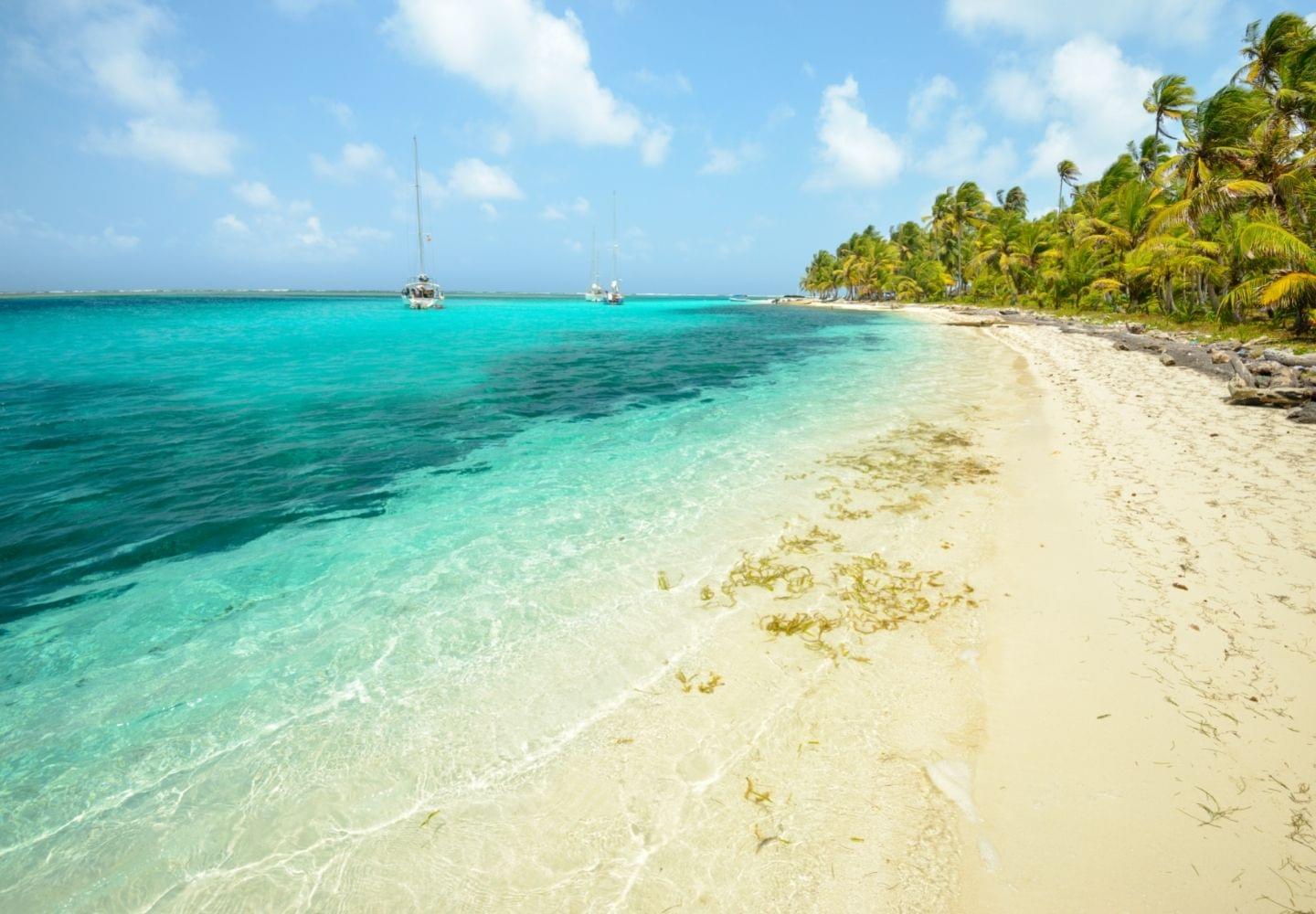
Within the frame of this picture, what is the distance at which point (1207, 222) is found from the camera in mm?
31938

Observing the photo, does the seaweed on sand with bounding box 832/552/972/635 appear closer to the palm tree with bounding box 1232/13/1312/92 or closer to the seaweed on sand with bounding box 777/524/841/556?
the seaweed on sand with bounding box 777/524/841/556

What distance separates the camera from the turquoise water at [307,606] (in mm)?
4191

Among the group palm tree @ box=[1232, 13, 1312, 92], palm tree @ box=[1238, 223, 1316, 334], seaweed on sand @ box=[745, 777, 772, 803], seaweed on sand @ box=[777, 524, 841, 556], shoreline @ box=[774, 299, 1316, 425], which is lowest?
seaweed on sand @ box=[745, 777, 772, 803]

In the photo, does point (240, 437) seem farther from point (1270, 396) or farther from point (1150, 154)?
point (1150, 154)

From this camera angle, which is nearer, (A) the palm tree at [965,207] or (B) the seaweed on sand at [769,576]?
(B) the seaweed on sand at [769,576]

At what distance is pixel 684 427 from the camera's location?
15.8 metres

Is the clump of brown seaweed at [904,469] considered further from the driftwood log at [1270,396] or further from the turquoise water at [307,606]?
the driftwood log at [1270,396]

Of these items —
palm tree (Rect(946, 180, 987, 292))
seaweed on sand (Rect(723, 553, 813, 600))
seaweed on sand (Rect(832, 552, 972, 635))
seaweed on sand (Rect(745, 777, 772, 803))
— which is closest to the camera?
seaweed on sand (Rect(745, 777, 772, 803))

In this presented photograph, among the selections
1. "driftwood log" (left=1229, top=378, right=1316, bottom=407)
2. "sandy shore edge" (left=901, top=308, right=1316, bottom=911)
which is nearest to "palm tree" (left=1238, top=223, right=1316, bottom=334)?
"driftwood log" (left=1229, top=378, right=1316, bottom=407)

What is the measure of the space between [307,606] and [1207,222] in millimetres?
48106

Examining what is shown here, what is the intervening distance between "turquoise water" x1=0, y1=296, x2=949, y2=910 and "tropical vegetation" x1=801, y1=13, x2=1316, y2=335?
65.1ft

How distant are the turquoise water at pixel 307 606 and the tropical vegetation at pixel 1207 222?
65.1ft

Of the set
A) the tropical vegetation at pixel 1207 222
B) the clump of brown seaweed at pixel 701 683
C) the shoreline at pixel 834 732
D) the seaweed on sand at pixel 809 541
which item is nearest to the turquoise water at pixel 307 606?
the shoreline at pixel 834 732

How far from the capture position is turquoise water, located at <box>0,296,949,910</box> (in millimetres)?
4191
